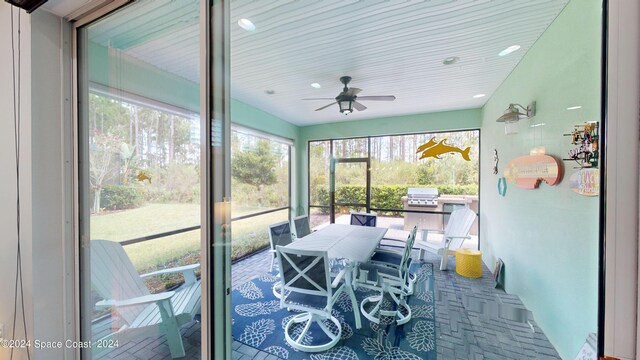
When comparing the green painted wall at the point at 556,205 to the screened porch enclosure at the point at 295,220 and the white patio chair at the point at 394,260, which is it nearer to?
the screened porch enclosure at the point at 295,220

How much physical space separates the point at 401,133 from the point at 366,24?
3.20m

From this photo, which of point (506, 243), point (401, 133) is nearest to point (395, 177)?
point (401, 133)

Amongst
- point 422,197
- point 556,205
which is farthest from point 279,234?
point 422,197

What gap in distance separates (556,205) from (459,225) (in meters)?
2.36

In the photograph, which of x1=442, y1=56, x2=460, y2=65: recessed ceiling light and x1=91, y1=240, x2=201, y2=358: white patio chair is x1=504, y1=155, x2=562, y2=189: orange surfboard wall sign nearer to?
x1=442, y1=56, x2=460, y2=65: recessed ceiling light

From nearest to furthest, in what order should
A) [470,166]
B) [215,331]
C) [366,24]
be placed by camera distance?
1. [215,331]
2. [366,24]
3. [470,166]

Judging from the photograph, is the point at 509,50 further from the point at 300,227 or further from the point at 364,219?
the point at 300,227

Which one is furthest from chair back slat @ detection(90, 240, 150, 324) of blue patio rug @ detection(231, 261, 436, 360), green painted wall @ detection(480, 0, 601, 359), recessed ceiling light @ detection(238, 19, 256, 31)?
green painted wall @ detection(480, 0, 601, 359)

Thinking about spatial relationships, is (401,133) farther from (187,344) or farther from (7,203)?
(7,203)

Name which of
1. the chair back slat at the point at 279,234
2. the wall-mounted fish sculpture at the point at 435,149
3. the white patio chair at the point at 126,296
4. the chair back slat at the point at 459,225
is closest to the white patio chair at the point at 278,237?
the chair back slat at the point at 279,234

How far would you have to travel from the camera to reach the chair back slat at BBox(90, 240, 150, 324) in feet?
5.05

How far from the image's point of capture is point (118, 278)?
61.7 inches

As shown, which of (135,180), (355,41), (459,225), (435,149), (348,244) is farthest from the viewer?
(435,149)

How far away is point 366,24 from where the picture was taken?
6.38ft
